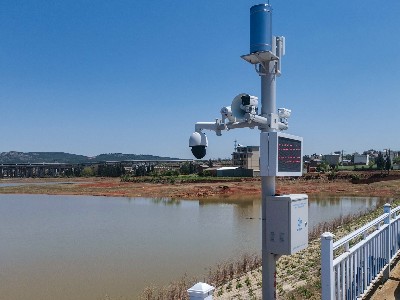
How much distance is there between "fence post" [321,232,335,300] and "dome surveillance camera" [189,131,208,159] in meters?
1.50

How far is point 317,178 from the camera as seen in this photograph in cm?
5300

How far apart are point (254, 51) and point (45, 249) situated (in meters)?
13.2

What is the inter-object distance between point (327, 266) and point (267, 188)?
3.01 feet

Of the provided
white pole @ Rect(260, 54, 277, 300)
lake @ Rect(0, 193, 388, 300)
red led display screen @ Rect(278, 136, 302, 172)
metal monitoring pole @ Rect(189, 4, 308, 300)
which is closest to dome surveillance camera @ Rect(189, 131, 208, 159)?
metal monitoring pole @ Rect(189, 4, 308, 300)

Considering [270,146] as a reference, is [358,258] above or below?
below

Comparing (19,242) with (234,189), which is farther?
(234,189)

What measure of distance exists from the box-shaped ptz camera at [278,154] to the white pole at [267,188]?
7.4 inches

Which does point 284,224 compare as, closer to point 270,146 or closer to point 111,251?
point 270,146

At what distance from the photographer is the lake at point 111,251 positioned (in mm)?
9938

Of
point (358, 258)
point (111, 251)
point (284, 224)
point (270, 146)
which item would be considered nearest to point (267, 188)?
point (284, 224)

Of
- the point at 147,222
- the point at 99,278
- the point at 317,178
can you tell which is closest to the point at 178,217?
the point at 147,222

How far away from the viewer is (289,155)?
4070 millimetres

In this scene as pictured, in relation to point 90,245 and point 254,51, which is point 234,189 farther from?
point 254,51

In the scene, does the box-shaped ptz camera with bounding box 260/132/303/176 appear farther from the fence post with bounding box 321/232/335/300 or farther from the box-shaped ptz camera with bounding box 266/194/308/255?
the fence post with bounding box 321/232/335/300
